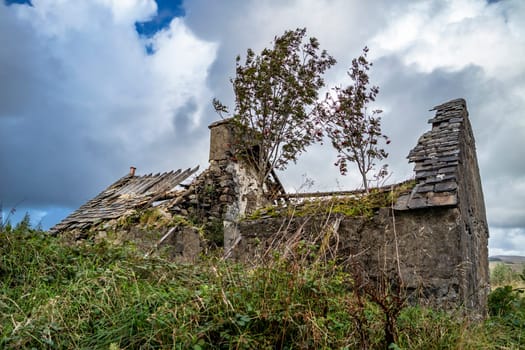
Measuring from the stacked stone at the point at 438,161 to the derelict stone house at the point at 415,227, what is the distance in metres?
0.01

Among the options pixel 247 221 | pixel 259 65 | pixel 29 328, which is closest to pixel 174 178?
pixel 259 65

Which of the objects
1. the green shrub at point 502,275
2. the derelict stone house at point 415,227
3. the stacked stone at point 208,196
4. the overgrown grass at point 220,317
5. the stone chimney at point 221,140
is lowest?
the overgrown grass at point 220,317

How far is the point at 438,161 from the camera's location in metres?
6.43

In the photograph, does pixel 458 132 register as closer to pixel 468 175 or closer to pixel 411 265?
pixel 468 175

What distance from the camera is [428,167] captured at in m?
6.37

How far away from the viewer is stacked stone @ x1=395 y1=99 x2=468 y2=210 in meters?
5.65

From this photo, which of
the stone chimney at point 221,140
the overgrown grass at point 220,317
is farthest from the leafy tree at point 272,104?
the overgrown grass at point 220,317

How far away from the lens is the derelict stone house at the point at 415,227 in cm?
542

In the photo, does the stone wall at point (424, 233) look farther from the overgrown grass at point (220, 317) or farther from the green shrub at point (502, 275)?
the green shrub at point (502, 275)

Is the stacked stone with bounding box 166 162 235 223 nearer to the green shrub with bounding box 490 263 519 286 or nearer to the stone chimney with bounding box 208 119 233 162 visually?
the stone chimney with bounding box 208 119 233 162

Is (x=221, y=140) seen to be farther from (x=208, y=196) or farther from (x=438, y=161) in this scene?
(x=438, y=161)

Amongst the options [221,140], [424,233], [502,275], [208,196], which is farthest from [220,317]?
[502,275]

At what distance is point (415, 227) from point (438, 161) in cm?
129

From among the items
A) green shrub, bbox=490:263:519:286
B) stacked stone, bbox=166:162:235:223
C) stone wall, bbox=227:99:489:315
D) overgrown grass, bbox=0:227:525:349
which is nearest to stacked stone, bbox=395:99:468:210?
stone wall, bbox=227:99:489:315
